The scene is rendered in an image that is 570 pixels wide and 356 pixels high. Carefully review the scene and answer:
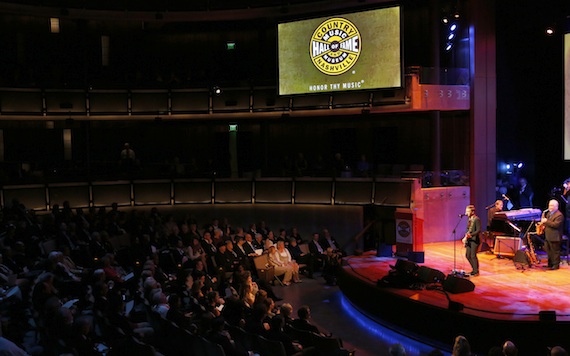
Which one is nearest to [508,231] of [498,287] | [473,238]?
[473,238]

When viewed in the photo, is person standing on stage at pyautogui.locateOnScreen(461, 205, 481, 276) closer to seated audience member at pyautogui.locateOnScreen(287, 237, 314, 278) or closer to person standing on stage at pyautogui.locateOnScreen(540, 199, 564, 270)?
person standing on stage at pyautogui.locateOnScreen(540, 199, 564, 270)

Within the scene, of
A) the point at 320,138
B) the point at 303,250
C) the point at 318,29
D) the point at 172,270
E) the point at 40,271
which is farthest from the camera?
the point at 320,138

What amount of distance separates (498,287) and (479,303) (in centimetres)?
132

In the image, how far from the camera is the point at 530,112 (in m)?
18.3

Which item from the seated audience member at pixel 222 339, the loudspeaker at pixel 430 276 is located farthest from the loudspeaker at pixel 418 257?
the seated audience member at pixel 222 339

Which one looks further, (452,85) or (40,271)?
(452,85)

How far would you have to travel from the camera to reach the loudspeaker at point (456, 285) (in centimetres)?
1087

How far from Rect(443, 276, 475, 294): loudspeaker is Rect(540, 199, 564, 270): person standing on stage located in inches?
106

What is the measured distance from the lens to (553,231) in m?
12.5

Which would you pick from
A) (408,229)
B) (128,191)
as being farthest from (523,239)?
(128,191)

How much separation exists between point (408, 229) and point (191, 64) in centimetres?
1119

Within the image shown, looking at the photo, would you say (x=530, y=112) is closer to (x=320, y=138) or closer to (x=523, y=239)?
(x=523, y=239)

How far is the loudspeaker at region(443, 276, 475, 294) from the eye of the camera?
10.9 meters

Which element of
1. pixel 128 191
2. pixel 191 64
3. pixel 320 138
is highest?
pixel 191 64
